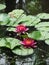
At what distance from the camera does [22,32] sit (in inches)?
54.1

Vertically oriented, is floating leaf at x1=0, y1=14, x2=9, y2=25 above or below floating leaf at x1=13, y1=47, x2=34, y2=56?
below

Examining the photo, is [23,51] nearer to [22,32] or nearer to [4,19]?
[22,32]

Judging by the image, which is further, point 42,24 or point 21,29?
point 42,24

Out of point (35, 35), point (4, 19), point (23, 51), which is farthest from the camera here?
point (4, 19)

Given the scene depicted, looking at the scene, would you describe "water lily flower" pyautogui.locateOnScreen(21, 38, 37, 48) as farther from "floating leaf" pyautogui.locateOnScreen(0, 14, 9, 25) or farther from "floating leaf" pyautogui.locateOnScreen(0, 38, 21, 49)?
"floating leaf" pyautogui.locateOnScreen(0, 14, 9, 25)

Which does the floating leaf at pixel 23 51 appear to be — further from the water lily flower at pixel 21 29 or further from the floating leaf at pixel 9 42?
the water lily flower at pixel 21 29

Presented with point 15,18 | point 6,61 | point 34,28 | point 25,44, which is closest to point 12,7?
point 15,18

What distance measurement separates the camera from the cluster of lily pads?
4.03 feet

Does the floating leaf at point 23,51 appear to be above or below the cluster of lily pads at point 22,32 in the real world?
above

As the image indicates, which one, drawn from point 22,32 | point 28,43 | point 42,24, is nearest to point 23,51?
point 28,43

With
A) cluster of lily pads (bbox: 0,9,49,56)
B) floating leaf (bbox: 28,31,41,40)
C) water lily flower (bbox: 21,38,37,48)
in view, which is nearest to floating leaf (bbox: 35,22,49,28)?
Result: cluster of lily pads (bbox: 0,9,49,56)

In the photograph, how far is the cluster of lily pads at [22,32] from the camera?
1229 mm

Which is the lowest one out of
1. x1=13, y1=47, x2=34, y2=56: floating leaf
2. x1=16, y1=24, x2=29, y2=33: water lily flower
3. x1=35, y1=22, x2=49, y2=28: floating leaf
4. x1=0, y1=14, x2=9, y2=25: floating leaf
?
x1=35, y1=22, x2=49, y2=28: floating leaf

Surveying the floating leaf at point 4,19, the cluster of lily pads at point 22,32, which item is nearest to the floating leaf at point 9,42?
the cluster of lily pads at point 22,32
